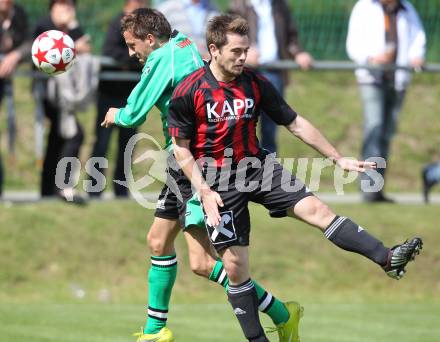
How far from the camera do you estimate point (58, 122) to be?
12.3 metres

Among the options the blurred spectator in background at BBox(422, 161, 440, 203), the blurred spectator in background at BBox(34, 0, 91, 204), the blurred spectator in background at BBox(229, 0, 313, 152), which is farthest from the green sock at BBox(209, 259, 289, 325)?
the blurred spectator in background at BBox(422, 161, 440, 203)

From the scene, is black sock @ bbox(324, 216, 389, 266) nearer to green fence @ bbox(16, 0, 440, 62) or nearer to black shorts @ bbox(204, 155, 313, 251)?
Answer: black shorts @ bbox(204, 155, 313, 251)

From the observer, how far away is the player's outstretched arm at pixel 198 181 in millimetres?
7258

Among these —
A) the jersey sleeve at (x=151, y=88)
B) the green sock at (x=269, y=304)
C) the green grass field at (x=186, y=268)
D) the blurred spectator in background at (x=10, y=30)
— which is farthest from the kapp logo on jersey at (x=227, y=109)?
the blurred spectator in background at (x=10, y=30)

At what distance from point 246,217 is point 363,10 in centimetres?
580

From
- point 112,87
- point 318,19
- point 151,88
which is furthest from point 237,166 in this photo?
point 318,19

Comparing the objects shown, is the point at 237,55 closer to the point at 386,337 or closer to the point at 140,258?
the point at 386,337

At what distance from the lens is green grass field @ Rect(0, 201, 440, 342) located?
1127cm

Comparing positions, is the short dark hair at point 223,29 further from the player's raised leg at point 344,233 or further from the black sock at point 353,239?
the black sock at point 353,239

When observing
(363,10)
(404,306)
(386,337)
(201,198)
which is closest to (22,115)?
(363,10)

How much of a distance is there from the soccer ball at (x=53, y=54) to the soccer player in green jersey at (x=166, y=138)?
684 mm

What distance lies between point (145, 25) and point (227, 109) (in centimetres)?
95

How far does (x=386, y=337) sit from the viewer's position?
941cm

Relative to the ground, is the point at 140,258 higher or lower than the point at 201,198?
lower
